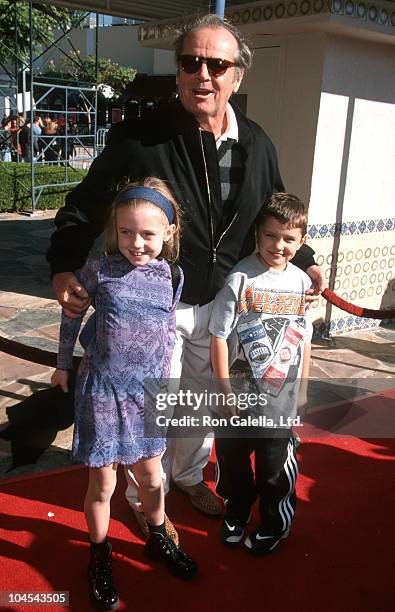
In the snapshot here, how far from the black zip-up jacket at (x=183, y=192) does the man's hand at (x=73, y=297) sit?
9 cm

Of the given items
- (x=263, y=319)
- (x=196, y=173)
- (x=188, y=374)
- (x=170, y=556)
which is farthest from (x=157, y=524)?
(x=196, y=173)

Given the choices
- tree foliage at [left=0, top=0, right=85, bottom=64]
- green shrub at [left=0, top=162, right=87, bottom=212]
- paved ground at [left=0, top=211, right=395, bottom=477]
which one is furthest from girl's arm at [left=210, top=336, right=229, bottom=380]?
tree foliage at [left=0, top=0, right=85, bottom=64]

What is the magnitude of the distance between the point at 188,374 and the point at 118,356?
0.58 metres

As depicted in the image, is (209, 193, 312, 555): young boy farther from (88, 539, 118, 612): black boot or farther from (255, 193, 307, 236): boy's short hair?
(88, 539, 118, 612): black boot

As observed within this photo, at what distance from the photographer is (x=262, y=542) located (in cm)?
252

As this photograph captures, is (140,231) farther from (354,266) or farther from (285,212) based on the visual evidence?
(354,266)

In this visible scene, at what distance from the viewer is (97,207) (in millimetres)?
2277

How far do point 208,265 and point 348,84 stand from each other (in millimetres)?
3329

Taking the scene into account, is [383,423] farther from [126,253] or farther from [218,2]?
[218,2]

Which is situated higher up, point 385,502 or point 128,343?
point 128,343

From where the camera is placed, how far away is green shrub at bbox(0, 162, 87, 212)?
11.3m

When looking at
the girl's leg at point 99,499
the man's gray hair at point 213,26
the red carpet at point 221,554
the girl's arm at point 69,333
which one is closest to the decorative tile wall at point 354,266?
the red carpet at point 221,554

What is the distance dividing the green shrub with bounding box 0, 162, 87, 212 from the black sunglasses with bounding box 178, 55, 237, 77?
31.6ft

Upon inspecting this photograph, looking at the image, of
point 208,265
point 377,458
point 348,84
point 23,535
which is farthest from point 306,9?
point 23,535
